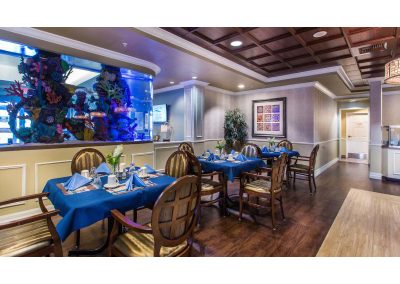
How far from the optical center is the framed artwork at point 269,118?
5.90m

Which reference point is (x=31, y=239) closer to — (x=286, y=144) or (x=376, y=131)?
(x=286, y=144)

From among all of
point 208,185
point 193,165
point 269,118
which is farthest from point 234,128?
point 193,165

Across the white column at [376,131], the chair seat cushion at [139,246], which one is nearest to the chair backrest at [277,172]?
the chair seat cushion at [139,246]

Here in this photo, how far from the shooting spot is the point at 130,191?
1.78 metres

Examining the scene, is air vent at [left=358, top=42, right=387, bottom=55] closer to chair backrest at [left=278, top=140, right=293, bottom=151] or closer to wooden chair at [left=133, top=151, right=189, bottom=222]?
chair backrest at [left=278, top=140, right=293, bottom=151]

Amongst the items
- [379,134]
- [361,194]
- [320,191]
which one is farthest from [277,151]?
[379,134]

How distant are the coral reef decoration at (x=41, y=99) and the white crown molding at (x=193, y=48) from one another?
58.4 inches

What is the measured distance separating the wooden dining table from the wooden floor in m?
0.11

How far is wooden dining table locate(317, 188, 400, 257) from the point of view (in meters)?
2.16

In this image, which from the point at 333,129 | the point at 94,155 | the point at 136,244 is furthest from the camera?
the point at 333,129

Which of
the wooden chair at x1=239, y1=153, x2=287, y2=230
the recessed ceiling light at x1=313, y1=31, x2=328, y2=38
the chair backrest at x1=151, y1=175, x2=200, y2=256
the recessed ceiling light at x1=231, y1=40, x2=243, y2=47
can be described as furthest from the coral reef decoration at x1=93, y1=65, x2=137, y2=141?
the recessed ceiling light at x1=313, y1=31, x2=328, y2=38

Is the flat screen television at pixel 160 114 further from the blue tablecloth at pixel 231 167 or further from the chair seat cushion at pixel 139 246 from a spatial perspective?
the chair seat cushion at pixel 139 246
